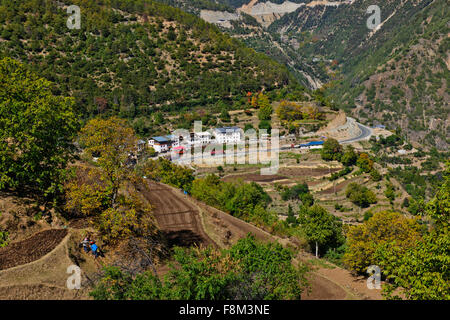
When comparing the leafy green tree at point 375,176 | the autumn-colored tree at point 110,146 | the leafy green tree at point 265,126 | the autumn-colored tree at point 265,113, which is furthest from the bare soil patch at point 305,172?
the autumn-colored tree at point 110,146

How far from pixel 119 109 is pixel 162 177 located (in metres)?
40.2

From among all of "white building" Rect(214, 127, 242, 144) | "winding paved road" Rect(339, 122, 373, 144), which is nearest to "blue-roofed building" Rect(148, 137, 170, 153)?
"white building" Rect(214, 127, 242, 144)

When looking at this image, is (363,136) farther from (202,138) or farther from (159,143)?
(159,143)

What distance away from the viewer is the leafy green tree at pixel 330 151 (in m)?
80.6

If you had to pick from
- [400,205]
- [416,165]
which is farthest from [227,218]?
[416,165]

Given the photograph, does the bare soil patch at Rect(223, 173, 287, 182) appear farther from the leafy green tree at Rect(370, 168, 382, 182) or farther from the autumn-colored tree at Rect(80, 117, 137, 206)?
the autumn-colored tree at Rect(80, 117, 137, 206)

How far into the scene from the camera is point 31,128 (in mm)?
18188

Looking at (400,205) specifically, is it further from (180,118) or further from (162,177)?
(180,118)

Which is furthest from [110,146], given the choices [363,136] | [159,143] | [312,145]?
[363,136]

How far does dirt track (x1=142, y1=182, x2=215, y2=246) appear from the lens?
2559 cm

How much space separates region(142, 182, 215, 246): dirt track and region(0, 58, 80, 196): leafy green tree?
5.64 metres

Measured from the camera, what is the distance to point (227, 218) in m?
32.9

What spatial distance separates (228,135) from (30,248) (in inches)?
2698

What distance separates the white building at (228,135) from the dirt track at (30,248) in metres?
66.0
